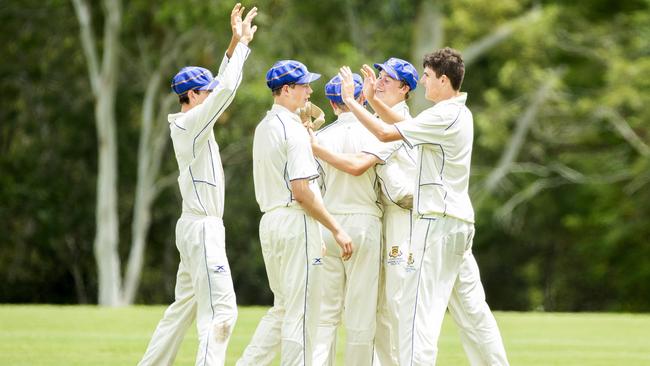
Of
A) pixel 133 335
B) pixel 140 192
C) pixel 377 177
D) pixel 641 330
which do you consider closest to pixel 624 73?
pixel 140 192

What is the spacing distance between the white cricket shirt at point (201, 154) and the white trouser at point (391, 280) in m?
1.43

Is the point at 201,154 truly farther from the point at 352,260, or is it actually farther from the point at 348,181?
the point at 352,260

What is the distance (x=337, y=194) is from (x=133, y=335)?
6.32 meters

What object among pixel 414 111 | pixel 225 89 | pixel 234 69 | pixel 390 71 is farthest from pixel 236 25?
pixel 414 111

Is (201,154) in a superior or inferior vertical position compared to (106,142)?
superior

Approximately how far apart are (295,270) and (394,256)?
4.00 feet

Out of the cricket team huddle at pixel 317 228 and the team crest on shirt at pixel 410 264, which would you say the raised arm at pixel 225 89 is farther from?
the team crest on shirt at pixel 410 264

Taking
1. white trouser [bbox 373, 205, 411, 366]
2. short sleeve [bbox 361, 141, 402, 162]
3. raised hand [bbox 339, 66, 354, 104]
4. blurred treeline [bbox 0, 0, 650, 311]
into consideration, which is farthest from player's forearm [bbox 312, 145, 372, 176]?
blurred treeline [bbox 0, 0, 650, 311]

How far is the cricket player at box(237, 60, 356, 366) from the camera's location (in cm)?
899

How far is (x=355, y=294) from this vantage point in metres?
9.89

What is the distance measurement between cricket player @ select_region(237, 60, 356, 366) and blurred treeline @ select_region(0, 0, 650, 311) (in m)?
24.0

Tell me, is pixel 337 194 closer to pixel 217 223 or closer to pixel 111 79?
pixel 217 223

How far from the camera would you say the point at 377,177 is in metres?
10.1

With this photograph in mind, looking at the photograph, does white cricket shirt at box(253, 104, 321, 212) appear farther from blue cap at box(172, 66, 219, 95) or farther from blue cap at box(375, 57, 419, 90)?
blue cap at box(375, 57, 419, 90)
